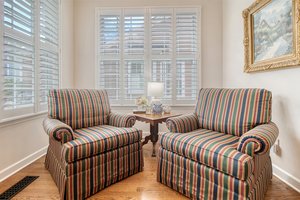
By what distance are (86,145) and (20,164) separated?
118 cm

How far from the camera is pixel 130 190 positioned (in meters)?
1.70

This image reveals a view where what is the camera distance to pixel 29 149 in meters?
Answer: 2.27

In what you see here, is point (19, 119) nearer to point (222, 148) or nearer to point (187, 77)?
point (222, 148)

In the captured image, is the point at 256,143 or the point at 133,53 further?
the point at 133,53

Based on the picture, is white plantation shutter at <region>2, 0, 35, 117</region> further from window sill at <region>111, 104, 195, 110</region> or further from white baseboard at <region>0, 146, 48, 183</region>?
window sill at <region>111, 104, 195, 110</region>

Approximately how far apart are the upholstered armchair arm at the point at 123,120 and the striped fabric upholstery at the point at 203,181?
1.65 feet

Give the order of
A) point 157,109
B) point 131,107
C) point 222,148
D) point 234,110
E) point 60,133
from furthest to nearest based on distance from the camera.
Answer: point 131,107 → point 157,109 → point 234,110 → point 60,133 → point 222,148

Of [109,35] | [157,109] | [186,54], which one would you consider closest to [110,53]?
[109,35]

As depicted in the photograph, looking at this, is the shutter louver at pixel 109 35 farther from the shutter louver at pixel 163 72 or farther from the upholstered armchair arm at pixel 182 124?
the upholstered armchair arm at pixel 182 124

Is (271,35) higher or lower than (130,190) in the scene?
higher

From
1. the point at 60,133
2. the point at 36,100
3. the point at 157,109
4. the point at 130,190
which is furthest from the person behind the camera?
the point at 157,109

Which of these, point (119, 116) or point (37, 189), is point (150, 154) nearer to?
point (119, 116)

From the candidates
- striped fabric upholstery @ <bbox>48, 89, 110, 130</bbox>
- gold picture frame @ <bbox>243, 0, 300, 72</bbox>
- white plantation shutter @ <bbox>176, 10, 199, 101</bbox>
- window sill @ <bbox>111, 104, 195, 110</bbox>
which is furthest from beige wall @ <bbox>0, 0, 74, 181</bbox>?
gold picture frame @ <bbox>243, 0, 300, 72</bbox>

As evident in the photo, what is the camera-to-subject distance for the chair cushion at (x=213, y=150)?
4.05 ft
